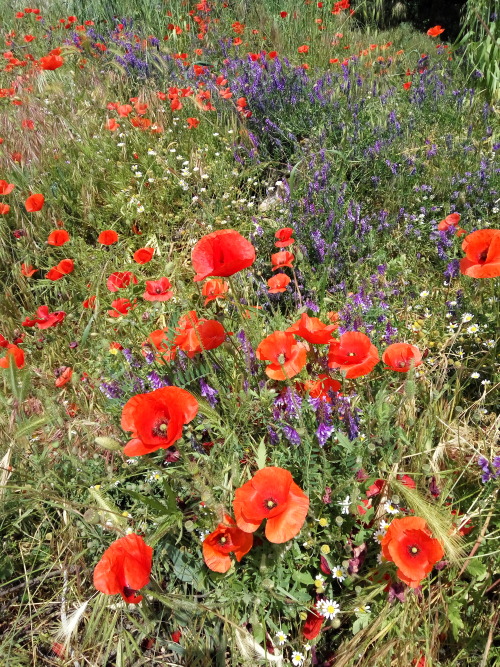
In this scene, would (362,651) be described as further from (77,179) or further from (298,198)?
(77,179)

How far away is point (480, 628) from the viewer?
1.49 m

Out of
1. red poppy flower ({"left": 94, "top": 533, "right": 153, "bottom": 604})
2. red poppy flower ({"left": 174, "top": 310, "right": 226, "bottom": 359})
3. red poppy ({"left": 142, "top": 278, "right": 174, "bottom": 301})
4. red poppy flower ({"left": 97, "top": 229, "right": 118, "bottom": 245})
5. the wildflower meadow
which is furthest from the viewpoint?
red poppy flower ({"left": 97, "top": 229, "right": 118, "bottom": 245})

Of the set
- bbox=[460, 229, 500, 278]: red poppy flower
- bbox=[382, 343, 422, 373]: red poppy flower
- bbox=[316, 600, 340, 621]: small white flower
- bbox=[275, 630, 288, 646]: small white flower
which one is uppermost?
bbox=[460, 229, 500, 278]: red poppy flower

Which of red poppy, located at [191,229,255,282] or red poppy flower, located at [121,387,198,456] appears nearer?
red poppy flower, located at [121,387,198,456]

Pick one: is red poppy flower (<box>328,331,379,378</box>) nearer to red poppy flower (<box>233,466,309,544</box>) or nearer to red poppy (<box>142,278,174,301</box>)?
red poppy flower (<box>233,466,309,544</box>)

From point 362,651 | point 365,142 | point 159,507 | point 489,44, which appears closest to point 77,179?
point 365,142

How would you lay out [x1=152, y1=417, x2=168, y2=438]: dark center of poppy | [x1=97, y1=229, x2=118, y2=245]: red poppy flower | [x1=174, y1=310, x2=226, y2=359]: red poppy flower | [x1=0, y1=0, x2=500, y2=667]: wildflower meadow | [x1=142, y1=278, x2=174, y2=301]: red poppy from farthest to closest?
1. [x1=97, y1=229, x2=118, y2=245]: red poppy flower
2. [x1=142, y1=278, x2=174, y2=301]: red poppy
3. [x1=174, y1=310, x2=226, y2=359]: red poppy flower
4. [x1=0, y1=0, x2=500, y2=667]: wildflower meadow
5. [x1=152, y1=417, x2=168, y2=438]: dark center of poppy

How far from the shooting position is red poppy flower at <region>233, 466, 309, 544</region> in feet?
4.27

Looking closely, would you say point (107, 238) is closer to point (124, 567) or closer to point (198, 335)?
point (198, 335)

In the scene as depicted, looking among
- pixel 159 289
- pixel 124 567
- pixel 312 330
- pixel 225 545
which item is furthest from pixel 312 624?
pixel 159 289

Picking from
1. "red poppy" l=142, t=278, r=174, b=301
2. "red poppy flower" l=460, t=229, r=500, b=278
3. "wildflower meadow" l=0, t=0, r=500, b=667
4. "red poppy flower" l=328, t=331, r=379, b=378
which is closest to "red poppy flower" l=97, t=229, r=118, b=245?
"wildflower meadow" l=0, t=0, r=500, b=667

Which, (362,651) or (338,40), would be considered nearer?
(362,651)

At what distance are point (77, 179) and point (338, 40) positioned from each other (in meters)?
3.75

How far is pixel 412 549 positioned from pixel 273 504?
382mm
